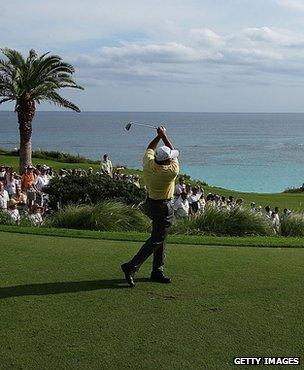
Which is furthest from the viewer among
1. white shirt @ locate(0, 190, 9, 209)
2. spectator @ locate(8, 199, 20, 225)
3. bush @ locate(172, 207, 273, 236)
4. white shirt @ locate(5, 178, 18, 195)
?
white shirt @ locate(5, 178, 18, 195)

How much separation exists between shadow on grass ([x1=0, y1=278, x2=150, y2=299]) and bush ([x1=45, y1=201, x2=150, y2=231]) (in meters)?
6.40

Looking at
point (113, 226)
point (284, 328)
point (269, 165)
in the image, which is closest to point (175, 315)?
point (284, 328)

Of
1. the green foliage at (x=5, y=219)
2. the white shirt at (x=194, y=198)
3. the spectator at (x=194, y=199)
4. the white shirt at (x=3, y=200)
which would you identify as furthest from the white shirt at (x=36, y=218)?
the white shirt at (x=194, y=198)

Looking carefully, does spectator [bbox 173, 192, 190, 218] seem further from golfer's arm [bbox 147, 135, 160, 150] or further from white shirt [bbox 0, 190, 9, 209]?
golfer's arm [bbox 147, 135, 160, 150]

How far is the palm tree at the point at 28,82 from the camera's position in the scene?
32719 mm

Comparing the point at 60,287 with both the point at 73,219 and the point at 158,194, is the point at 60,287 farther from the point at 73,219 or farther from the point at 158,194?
the point at 73,219

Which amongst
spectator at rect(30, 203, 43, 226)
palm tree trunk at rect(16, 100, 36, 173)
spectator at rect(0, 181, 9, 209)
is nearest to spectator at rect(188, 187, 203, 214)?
spectator at rect(30, 203, 43, 226)

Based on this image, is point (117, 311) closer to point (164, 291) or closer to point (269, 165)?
point (164, 291)

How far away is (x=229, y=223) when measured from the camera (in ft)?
47.9

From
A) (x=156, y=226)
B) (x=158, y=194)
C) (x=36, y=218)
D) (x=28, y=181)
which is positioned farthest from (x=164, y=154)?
(x=28, y=181)

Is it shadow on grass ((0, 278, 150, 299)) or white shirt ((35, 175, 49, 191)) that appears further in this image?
white shirt ((35, 175, 49, 191))

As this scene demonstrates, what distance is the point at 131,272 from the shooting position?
7473 mm

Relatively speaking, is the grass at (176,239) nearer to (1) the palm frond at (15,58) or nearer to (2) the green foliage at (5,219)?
(2) the green foliage at (5,219)

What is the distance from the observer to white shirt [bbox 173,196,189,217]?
56.0ft
